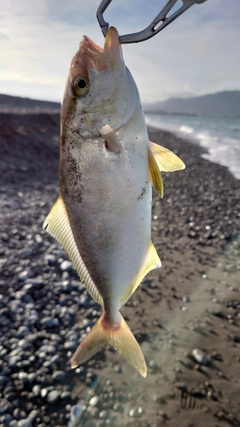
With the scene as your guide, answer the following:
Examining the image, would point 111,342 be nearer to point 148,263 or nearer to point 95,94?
point 148,263

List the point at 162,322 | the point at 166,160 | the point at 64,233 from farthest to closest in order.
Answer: the point at 162,322, the point at 64,233, the point at 166,160

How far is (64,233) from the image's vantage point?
7.09 ft

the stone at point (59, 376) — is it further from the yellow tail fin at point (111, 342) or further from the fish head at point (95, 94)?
the fish head at point (95, 94)

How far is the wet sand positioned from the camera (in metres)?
4.17

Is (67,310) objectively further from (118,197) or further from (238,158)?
(238,158)

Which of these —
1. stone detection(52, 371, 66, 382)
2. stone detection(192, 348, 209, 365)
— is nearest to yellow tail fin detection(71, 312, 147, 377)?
stone detection(52, 371, 66, 382)

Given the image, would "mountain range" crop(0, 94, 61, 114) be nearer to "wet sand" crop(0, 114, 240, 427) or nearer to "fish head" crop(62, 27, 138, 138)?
"wet sand" crop(0, 114, 240, 427)

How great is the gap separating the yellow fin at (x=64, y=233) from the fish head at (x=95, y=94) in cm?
44

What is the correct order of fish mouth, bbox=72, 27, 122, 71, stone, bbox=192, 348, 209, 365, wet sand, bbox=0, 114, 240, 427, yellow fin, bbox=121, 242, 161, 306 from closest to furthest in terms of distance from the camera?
1. fish mouth, bbox=72, 27, 122, 71
2. yellow fin, bbox=121, 242, 161, 306
3. wet sand, bbox=0, 114, 240, 427
4. stone, bbox=192, 348, 209, 365

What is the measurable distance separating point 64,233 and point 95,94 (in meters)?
0.80

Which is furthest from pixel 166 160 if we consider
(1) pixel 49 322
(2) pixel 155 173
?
(1) pixel 49 322

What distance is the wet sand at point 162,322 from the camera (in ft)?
13.7

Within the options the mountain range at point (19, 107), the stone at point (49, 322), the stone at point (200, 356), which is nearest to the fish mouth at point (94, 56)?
the stone at point (200, 356)

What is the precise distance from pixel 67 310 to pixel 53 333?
530 mm
